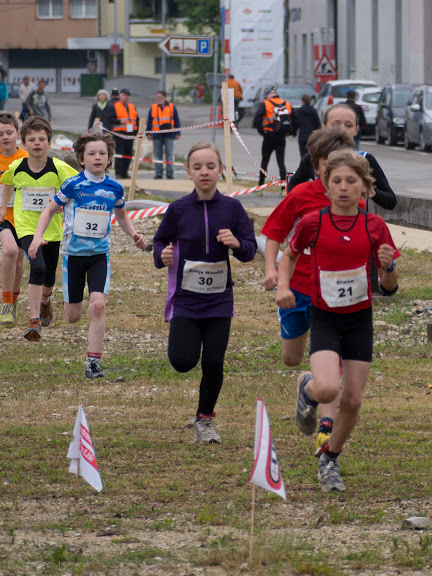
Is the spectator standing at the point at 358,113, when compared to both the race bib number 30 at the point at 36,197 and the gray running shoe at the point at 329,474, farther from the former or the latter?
the gray running shoe at the point at 329,474

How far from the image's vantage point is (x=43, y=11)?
92.9 metres

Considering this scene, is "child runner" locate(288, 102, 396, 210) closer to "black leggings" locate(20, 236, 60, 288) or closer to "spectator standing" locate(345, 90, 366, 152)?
"black leggings" locate(20, 236, 60, 288)

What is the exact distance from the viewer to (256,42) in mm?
49000

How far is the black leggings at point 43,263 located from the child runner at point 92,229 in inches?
34.4

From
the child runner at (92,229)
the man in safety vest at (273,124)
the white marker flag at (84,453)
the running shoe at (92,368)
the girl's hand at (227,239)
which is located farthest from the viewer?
the man in safety vest at (273,124)

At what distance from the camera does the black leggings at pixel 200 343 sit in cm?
633

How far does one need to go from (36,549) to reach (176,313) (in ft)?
6.52

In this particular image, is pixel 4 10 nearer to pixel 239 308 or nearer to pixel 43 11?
pixel 43 11

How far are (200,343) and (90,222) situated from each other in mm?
2129

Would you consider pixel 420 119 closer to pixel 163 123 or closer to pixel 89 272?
pixel 163 123

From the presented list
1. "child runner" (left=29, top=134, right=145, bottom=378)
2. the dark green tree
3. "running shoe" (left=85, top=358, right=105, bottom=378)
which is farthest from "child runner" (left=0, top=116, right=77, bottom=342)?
the dark green tree

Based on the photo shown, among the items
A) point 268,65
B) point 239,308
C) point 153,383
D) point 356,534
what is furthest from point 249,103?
point 356,534

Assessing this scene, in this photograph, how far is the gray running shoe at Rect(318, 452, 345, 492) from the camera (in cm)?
553

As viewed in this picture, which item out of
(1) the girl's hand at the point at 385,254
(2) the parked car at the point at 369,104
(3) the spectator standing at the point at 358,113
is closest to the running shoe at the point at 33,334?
(1) the girl's hand at the point at 385,254
